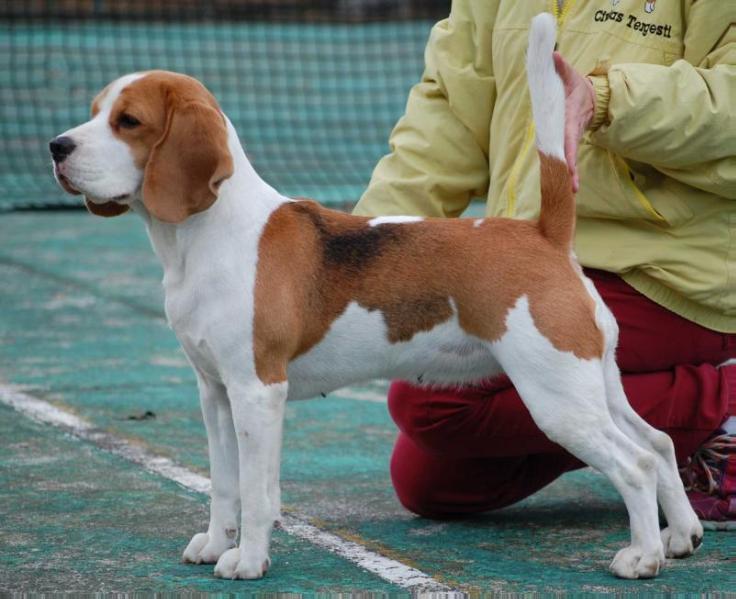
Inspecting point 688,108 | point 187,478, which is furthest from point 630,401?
point 187,478

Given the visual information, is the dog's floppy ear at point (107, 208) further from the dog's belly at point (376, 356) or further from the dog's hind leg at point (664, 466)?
the dog's hind leg at point (664, 466)

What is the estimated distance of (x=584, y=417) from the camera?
3408mm

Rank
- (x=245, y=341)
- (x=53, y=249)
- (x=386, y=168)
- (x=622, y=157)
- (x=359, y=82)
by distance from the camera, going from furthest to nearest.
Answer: (x=359, y=82), (x=53, y=249), (x=386, y=168), (x=622, y=157), (x=245, y=341)

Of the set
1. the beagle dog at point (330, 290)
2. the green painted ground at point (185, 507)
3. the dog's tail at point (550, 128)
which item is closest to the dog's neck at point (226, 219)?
the beagle dog at point (330, 290)

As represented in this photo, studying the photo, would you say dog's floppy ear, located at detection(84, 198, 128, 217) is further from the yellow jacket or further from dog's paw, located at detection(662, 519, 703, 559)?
dog's paw, located at detection(662, 519, 703, 559)

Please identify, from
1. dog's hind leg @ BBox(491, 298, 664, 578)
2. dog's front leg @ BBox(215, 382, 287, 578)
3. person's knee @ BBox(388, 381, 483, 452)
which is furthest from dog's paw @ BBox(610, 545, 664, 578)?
dog's front leg @ BBox(215, 382, 287, 578)

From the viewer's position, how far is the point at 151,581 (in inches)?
138

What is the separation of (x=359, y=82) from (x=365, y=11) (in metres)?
6.04

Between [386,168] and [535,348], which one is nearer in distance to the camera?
[535,348]

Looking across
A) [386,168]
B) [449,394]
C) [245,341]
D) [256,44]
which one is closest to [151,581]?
[245,341]

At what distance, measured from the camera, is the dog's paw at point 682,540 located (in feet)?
12.1

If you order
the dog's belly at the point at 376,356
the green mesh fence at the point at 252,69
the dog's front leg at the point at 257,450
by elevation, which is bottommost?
the green mesh fence at the point at 252,69

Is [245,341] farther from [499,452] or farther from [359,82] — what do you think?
[359,82]

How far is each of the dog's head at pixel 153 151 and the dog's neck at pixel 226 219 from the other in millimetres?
73
